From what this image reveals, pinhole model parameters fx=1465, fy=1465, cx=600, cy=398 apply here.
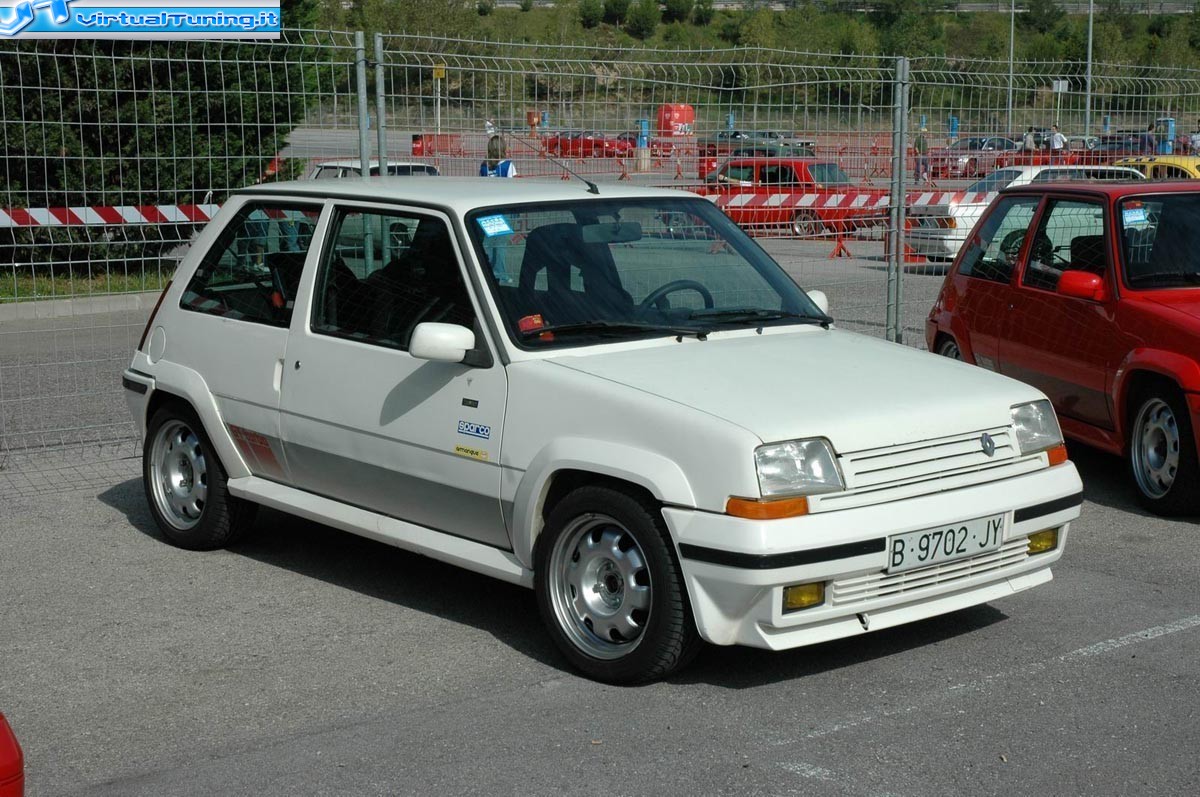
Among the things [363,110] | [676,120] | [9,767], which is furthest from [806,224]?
[9,767]

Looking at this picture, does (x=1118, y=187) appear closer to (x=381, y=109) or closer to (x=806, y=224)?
(x=806, y=224)

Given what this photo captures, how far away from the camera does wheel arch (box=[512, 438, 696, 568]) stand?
15.6 ft

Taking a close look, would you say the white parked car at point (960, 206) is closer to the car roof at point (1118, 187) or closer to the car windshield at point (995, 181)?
the car windshield at point (995, 181)

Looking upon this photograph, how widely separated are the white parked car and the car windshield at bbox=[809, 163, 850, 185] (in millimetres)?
1357

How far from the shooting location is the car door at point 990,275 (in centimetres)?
871

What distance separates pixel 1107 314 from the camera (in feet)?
25.3

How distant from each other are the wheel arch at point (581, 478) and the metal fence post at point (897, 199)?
6868mm

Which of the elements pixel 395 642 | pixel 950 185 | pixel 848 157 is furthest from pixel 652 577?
pixel 950 185

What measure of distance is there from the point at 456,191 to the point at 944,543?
2471 millimetres

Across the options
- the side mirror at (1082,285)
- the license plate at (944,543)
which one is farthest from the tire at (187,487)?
the side mirror at (1082,285)

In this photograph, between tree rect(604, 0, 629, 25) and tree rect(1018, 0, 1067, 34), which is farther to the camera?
tree rect(604, 0, 629, 25)

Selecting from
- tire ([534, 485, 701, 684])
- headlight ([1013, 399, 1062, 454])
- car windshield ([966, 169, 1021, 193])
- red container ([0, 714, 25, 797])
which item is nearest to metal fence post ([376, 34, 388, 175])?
tire ([534, 485, 701, 684])

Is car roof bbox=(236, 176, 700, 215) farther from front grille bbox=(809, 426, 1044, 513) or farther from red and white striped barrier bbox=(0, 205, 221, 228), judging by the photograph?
red and white striped barrier bbox=(0, 205, 221, 228)

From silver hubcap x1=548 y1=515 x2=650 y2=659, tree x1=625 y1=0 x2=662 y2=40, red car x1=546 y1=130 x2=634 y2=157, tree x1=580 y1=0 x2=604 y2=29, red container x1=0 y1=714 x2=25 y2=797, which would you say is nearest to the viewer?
red container x1=0 y1=714 x2=25 y2=797
